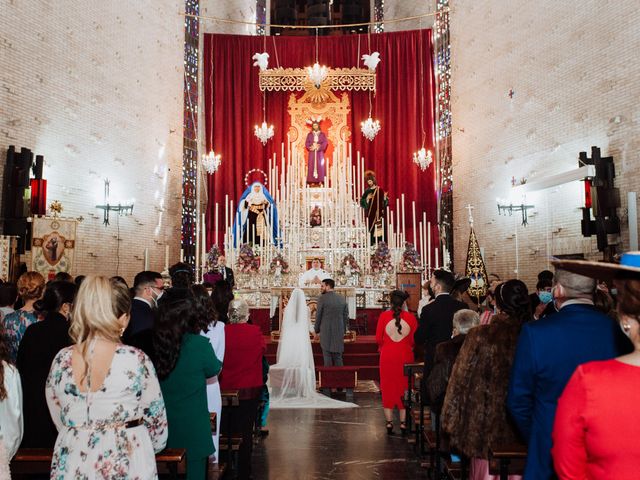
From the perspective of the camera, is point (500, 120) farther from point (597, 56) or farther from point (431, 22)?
point (431, 22)

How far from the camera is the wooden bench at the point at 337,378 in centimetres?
938

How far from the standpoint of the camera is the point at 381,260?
1423 centimetres

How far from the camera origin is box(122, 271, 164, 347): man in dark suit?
4.93 m

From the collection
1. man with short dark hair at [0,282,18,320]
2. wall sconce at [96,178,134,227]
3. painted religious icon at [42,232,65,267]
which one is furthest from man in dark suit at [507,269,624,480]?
wall sconce at [96,178,134,227]

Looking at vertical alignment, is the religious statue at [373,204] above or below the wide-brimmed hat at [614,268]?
above

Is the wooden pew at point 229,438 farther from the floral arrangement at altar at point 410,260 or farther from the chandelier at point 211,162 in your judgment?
the chandelier at point 211,162

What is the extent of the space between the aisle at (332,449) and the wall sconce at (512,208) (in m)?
6.93

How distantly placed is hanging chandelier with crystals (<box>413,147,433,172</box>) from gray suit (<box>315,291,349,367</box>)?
8.88 m

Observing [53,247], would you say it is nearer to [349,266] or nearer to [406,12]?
[349,266]

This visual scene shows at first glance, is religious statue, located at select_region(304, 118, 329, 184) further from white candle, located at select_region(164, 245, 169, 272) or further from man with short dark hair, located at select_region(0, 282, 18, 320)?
man with short dark hair, located at select_region(0, 282, 18, 320)

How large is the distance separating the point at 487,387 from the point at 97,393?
2.04m

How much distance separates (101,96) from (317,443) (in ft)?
32.1

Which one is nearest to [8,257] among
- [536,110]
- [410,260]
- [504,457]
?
[410,260]

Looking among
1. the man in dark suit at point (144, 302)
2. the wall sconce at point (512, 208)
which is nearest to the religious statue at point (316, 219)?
the wall sconce at point (512, 208)
